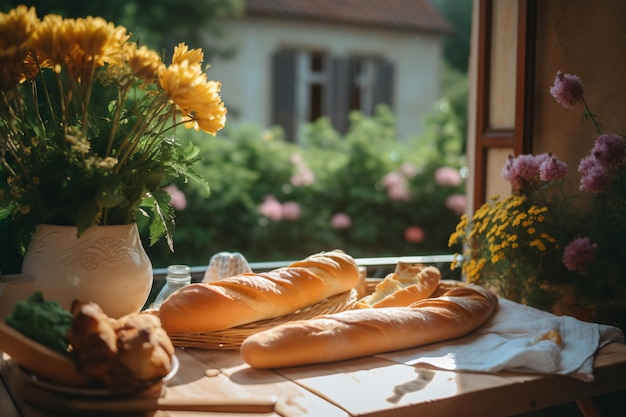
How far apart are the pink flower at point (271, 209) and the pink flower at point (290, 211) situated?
123 mm

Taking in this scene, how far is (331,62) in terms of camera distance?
35.0 feet

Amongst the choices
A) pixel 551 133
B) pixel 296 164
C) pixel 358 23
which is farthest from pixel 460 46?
pixel 551 133

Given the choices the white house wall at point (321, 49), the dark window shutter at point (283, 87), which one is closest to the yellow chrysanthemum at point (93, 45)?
the white house wall at point (321, 49)

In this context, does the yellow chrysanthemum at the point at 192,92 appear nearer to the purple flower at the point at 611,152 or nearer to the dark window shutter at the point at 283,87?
the purple flower at the point at 611,152

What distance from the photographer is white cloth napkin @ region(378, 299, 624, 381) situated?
59.0 inches

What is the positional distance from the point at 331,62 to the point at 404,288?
905 cm

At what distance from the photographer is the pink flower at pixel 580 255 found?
2.28 m

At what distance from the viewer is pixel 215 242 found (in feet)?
22.9

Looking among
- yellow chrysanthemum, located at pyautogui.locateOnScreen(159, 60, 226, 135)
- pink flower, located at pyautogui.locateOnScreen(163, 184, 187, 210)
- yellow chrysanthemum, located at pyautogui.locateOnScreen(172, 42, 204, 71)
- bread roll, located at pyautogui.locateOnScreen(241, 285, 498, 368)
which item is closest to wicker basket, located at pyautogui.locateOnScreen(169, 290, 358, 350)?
bread roll, located at pyautogui.locateOnScreen(241, 285, 498, 368)

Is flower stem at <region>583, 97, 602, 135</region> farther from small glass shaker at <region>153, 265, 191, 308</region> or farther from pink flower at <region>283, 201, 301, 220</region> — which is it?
pink flower at <region>283, 201, 301, 220</region>

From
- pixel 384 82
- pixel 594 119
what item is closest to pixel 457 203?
pixel 384 82

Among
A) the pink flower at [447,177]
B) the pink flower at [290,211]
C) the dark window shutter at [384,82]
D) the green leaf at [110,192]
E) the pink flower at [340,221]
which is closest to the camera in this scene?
the green leaf at [110,192]

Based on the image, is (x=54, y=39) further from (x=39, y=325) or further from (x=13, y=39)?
(x=39, y=325)

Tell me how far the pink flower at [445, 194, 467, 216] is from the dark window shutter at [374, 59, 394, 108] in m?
3.30
